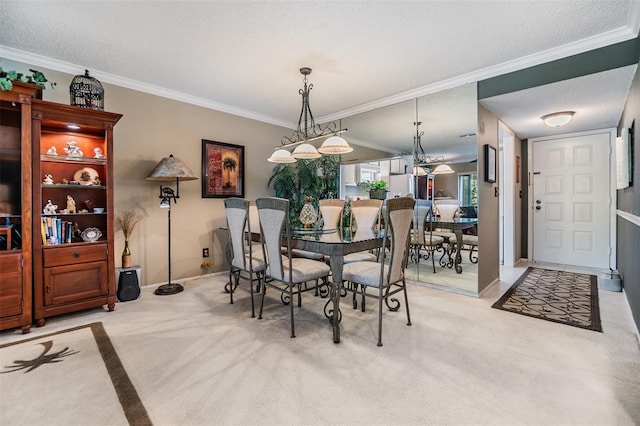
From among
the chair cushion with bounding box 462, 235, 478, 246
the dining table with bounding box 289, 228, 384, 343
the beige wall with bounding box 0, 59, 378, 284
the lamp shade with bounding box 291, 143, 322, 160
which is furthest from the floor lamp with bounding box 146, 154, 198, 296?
the chair cushion with bounding box 462, 235, 478, 246

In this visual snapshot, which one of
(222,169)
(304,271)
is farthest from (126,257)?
(304,271)

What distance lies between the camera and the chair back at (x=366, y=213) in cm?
363

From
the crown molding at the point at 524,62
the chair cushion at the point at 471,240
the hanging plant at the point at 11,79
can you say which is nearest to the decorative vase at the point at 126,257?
the hanging plant at the point at 11,79

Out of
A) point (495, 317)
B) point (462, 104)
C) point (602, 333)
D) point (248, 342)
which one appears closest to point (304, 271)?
point (248, 342)

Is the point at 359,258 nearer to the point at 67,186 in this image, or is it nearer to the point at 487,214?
the point at 487,214

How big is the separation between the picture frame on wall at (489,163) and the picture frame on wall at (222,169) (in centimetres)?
336

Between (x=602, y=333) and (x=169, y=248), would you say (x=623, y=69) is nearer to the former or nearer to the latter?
(x=602, y=333)

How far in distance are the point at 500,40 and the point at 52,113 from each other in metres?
4.01

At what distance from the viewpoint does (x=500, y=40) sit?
→ 2.62 meters

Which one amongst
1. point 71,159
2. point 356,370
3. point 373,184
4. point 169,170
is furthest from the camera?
point 373,184

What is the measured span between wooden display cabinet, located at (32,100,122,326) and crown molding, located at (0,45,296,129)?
660mm

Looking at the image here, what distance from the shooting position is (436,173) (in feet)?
12.4

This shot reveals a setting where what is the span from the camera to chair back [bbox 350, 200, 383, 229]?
3.63 meters

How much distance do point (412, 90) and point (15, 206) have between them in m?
4.29
